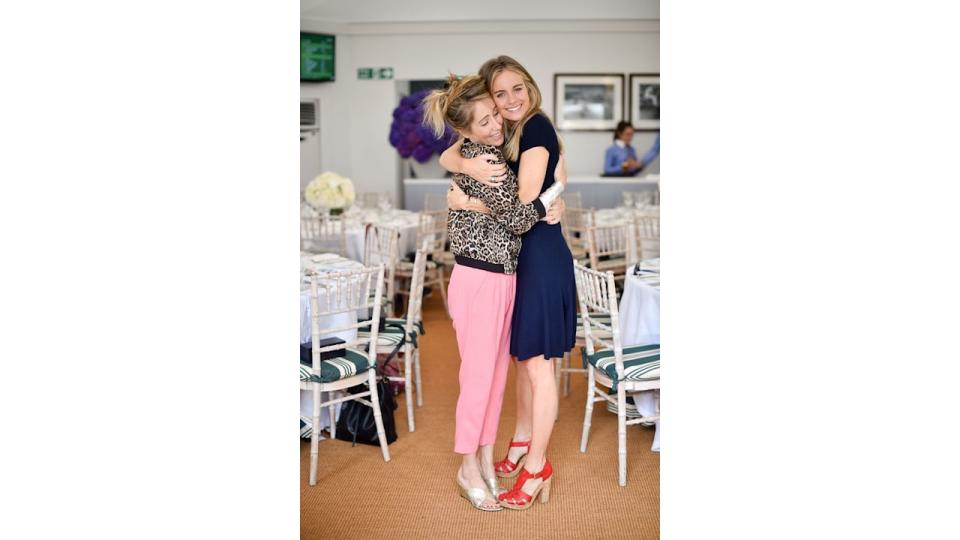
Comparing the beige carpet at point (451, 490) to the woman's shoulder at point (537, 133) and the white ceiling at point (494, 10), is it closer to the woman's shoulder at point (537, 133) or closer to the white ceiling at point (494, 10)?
the woman's shoulder at point (537, 133)

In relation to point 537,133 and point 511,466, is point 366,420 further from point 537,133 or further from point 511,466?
point 537,133

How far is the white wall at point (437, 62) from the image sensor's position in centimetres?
1138

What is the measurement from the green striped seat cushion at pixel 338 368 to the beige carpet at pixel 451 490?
1.38 feet

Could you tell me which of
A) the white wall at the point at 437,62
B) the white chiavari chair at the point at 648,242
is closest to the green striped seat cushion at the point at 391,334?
the white chiavari chair at the point at 648,242

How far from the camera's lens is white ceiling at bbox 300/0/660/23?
11.0 metres

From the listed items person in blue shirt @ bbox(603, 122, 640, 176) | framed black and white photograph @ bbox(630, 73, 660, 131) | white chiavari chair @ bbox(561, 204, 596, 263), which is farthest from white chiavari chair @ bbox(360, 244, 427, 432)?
framed black and white photograph @ bbox(630, 73, 660, 131)

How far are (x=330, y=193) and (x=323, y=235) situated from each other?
0.32 m

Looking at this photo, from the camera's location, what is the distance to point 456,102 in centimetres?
322
